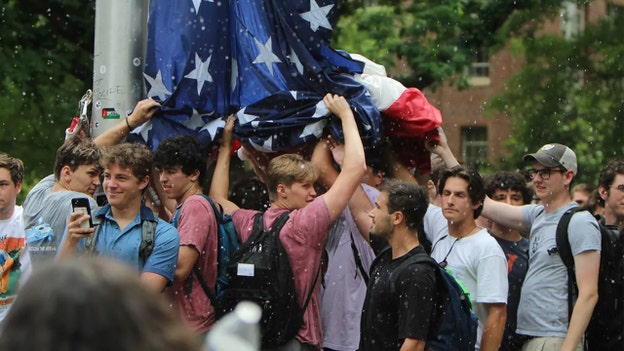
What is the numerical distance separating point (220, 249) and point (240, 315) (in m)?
4.47

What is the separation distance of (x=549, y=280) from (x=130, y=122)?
8.68 feet

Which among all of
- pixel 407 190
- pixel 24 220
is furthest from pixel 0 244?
pixel 407 190

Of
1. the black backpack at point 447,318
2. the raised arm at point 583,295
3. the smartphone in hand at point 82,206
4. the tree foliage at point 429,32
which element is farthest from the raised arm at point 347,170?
the tree foliage at point 429,32

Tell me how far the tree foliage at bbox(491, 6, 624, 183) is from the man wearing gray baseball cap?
15.9 meters

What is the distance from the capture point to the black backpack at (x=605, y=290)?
688cm

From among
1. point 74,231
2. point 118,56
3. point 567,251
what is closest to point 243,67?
point 118,56

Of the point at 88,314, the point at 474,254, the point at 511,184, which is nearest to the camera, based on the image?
the point at 88,314

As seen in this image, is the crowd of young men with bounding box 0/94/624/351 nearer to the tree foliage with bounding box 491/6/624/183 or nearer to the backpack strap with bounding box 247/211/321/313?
the backpack strap with bounding box 247/211/321/313

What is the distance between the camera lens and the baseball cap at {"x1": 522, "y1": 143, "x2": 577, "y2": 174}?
717cm

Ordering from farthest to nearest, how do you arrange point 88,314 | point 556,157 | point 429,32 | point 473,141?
point 473,141 < point 429,32 < point 556,157 < point 88,314

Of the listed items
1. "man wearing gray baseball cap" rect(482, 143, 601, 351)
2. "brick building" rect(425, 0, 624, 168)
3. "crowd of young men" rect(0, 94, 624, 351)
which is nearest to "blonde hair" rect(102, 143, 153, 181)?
"crowd of young men" rect(0, 94, 624, 351)

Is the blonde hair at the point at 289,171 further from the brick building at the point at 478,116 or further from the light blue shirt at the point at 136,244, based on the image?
the brick building at the point at 478,116

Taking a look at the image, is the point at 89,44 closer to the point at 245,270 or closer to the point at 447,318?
the point at 245,270

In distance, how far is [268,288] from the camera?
617cm
